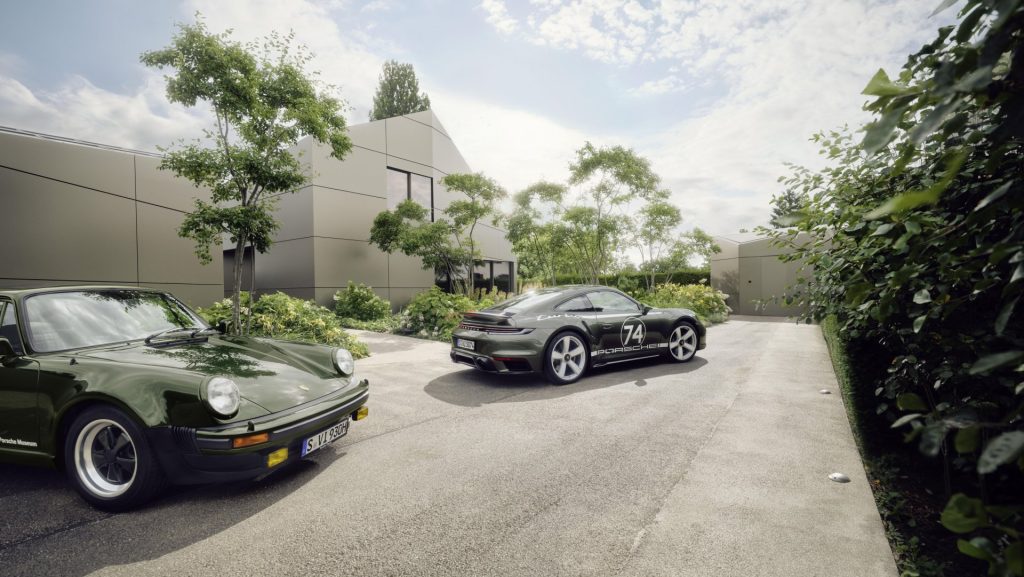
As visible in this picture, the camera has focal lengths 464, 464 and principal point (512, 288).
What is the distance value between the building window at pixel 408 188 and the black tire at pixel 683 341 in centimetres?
1055

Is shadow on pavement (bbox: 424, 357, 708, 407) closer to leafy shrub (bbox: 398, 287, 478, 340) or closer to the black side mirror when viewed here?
the black side mirror

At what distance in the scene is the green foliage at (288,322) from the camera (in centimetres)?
867

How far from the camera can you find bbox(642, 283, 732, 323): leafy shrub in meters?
16.0

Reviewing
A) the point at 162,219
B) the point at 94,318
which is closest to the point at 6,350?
the point at 94,318

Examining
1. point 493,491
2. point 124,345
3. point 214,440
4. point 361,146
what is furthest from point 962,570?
point 361,146

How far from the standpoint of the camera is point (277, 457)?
9.29 feet

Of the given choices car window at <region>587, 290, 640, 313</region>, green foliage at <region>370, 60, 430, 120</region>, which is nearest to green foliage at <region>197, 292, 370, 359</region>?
car window at <region>587, 290, 640, 313</region>

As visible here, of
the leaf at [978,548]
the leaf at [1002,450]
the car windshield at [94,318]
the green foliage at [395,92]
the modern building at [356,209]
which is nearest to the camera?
the leaf at [1002,450]

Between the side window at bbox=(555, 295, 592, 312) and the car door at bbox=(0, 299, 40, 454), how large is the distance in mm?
4906

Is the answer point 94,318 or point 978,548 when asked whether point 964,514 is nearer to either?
point 978,548

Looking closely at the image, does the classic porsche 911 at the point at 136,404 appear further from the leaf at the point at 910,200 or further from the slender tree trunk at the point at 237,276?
the slender tree trunk at the point at 237,276

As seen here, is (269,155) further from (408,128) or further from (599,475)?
(408,128)

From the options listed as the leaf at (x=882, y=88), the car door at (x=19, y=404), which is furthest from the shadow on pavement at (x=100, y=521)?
the leaf at (x=882, y=88)

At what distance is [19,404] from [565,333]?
4945 mm
